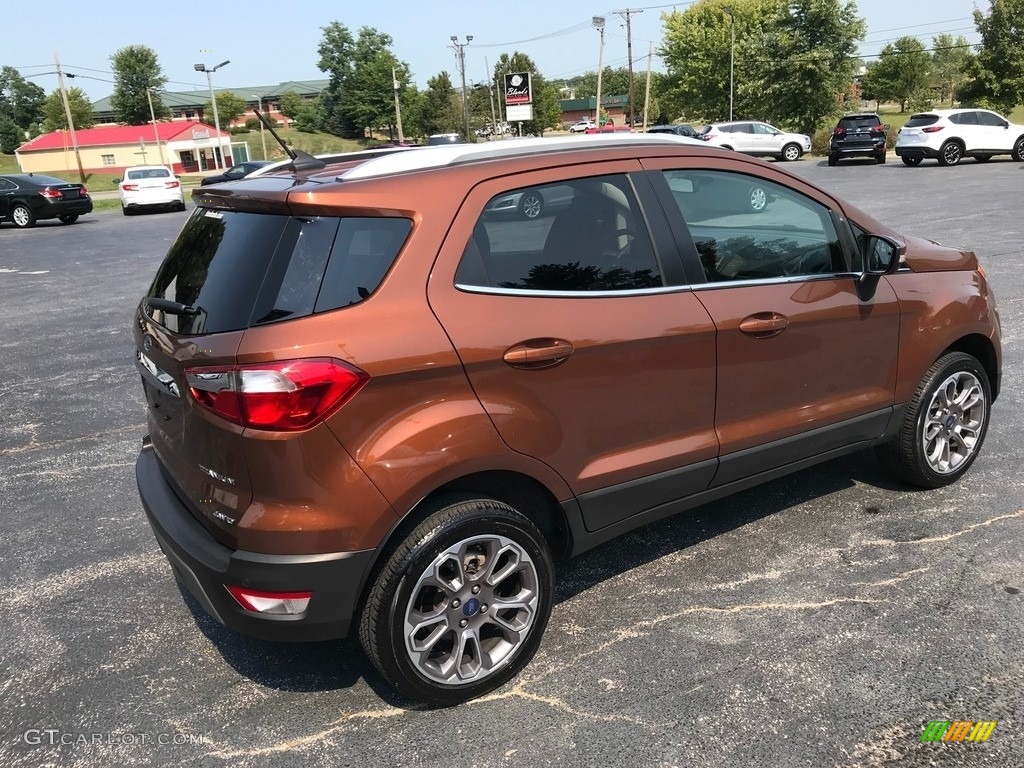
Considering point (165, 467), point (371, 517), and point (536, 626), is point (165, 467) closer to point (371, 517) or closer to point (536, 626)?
point (371, 517)

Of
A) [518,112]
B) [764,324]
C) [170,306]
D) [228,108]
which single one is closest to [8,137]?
[228,108]

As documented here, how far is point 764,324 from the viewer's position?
126 inches

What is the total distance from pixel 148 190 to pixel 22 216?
422 cm

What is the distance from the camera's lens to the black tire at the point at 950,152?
82.8ft

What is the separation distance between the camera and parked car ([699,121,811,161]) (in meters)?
31.9

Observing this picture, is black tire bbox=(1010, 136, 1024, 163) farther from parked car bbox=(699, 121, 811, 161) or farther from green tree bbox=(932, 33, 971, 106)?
green tree bbox=(932, 33, 971, 106)

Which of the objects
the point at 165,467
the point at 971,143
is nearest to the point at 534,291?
the point at 165,467

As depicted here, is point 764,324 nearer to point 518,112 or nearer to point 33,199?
point 33,199

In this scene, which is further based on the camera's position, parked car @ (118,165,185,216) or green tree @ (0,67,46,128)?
green tree @ (0,67,46,128)

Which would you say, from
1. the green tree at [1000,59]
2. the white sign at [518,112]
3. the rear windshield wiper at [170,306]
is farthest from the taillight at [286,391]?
the green tree at [1000,59]

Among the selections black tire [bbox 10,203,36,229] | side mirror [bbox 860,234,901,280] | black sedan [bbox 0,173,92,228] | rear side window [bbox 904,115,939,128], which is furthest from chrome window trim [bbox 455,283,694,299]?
rear side window [bbox 904,115,939,128]

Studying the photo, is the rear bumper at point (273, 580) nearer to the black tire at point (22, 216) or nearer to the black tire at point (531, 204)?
the black tire at point (531, 204)

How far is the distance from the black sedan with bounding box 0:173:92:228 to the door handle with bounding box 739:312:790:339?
24295 millimetres

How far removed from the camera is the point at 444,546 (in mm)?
2539
